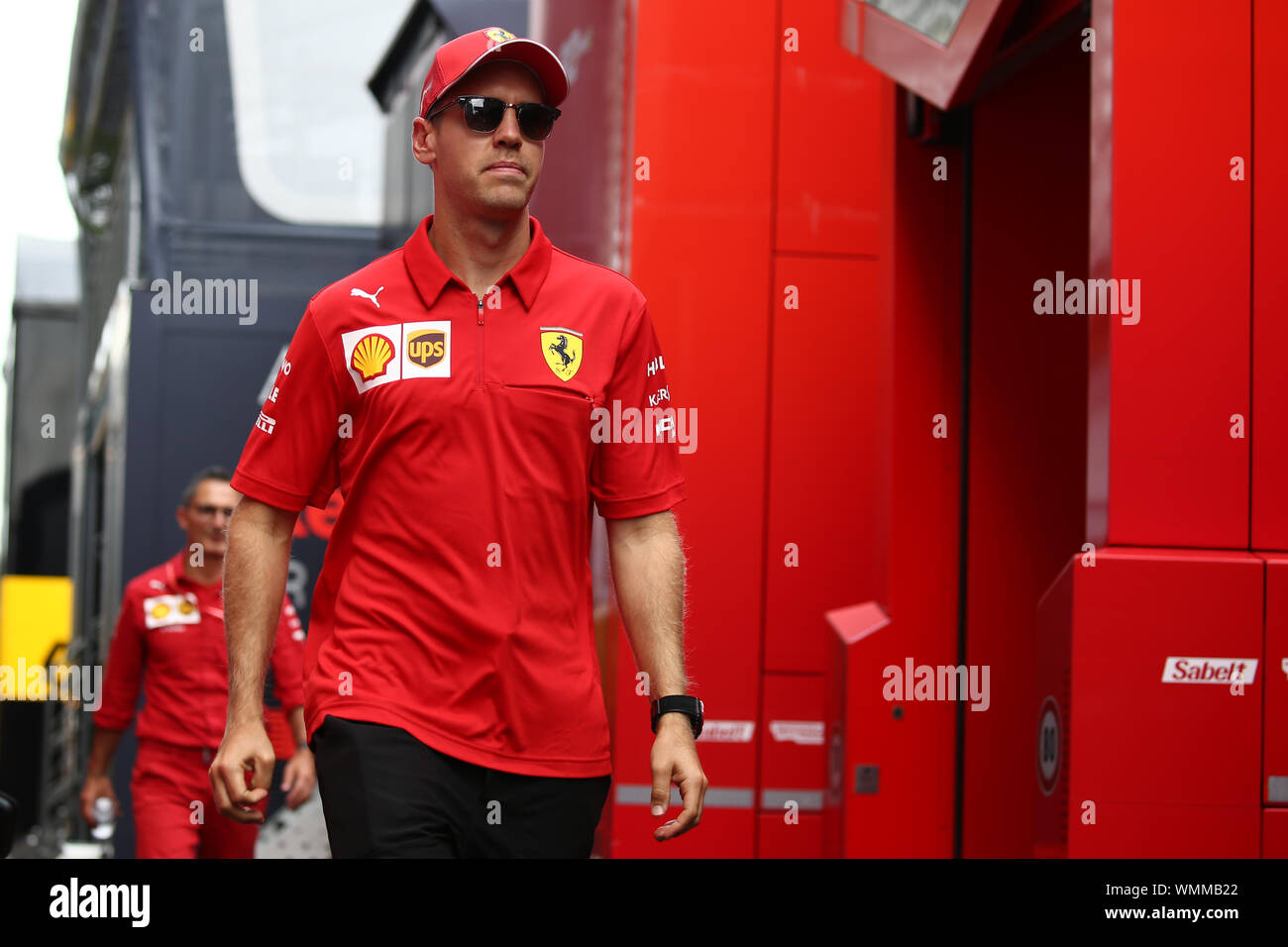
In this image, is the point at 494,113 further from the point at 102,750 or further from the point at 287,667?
the point at 102,750

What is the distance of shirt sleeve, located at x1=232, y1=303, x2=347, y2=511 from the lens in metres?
3.14

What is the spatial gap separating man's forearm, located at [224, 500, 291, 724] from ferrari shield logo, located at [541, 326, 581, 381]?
581mm


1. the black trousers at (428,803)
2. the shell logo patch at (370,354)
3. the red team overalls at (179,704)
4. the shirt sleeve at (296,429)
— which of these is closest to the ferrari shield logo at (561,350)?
the shell logo patch at (370,354)

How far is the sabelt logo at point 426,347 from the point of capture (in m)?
3.12

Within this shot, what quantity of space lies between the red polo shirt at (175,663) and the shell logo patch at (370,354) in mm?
3524

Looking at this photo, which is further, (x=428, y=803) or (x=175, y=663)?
(x=175, y=663)

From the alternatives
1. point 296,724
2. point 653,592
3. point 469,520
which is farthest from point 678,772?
point 296,724

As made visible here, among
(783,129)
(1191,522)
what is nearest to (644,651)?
(1191,522)

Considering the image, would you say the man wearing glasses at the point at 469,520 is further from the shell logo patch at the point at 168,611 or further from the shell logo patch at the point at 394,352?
the shell logo patch at the point at 168,611

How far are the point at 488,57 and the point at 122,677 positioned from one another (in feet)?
14.2

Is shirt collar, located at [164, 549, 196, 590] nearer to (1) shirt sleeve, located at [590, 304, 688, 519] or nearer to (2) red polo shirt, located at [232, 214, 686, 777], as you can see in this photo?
(2) red polo shirt, located at [232, 214, 686, 777]

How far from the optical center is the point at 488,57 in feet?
10.4

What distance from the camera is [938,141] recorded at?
203 inches

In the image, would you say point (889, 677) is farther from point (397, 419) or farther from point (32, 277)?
point (32, 277)
